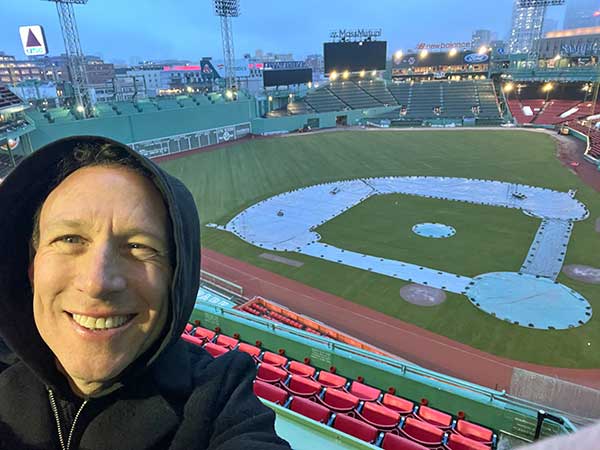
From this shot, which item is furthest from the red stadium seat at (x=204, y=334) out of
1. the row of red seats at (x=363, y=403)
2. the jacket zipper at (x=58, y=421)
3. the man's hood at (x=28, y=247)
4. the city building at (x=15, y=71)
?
the city building at (x=15, y=71)

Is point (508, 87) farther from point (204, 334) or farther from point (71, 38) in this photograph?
point (204, 334)

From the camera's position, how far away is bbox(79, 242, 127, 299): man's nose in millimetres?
1571

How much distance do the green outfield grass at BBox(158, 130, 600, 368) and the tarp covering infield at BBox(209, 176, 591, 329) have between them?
534 mm

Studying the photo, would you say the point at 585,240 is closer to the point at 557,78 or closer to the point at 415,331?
the point at 415,331

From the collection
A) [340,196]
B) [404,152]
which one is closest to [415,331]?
[340,196]

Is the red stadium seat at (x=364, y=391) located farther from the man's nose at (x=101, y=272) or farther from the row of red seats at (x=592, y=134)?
the row of red seats at (x=592, y=134)

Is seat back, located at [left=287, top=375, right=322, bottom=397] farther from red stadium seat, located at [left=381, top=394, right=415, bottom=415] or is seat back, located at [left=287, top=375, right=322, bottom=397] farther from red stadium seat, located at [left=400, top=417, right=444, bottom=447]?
red stadium seat, located at [left=400, top=417, right=444, bottom=447]

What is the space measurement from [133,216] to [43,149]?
0.45m

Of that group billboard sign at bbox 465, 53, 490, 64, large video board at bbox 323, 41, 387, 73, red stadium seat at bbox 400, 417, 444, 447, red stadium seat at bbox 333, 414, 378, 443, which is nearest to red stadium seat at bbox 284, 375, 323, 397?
red stadium seat at bbox 333, 414, 378, 443

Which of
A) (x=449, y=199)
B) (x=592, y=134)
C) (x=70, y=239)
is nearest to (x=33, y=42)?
(x=449, y=199)

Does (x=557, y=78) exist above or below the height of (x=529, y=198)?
above

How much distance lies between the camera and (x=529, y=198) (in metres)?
24.0

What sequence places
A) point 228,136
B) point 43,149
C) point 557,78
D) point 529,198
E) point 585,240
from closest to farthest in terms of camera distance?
point 43,149
point 585,240
point 529,198
point 228,136
point 557,78

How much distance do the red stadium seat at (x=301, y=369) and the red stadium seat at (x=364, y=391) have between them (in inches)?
33.1
